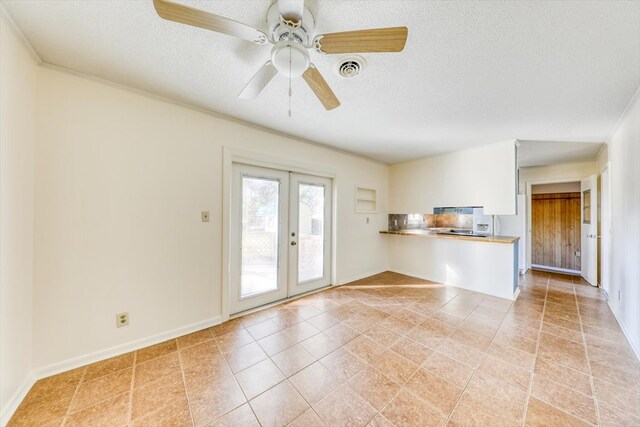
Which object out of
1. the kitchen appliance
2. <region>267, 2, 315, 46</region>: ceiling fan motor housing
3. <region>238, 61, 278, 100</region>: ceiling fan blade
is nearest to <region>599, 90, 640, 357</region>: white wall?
the kitchen appliance

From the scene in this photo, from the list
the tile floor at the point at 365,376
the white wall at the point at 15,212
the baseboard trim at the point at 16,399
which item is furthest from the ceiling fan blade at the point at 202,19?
the baseboard trim at the point at 16,399

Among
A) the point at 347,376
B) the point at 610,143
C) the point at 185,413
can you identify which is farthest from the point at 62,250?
the point at 610,143

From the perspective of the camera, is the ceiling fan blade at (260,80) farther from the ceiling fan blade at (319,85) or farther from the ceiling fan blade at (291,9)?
the ceiling fan blade at (291,9)

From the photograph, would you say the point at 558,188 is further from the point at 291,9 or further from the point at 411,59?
the point at 291,9

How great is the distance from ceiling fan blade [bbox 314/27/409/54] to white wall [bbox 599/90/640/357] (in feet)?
8.79

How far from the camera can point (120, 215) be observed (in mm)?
2084

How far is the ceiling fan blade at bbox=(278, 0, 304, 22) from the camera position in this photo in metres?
1.08

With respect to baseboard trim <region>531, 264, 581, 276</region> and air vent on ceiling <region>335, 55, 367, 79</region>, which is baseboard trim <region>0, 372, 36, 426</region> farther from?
baseboard trim <region>531, 264, 581, 276</region>

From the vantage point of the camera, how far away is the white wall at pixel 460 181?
355 cm

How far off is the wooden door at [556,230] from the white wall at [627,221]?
2699mm

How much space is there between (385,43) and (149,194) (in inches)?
92.5

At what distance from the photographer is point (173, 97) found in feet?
7.57

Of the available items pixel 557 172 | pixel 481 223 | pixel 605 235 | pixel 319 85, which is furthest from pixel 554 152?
pixel 319 85

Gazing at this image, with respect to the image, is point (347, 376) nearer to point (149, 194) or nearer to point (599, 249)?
point (149, 194)
